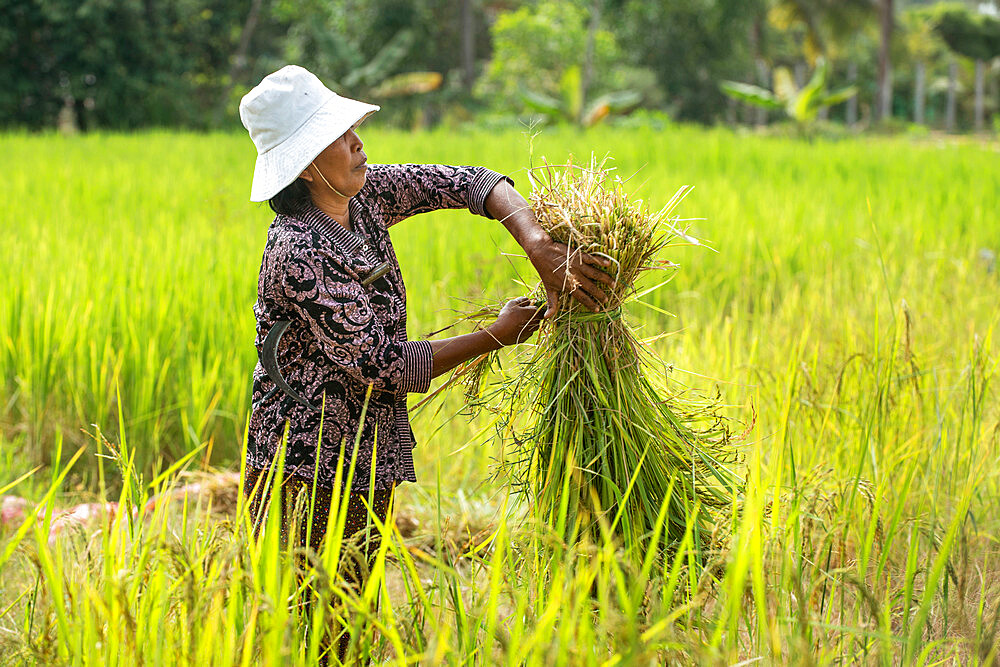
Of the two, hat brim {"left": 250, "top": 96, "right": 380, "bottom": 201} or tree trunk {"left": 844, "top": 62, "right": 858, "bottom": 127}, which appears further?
tree trunk {"left": 844, "top": 62, "right": 858, "bottom": 127}

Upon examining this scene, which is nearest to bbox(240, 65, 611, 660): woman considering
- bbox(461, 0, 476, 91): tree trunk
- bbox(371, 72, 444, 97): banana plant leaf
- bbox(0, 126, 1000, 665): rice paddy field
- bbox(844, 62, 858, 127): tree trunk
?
bbox(0, 126, 1000, 665): rice paddy field

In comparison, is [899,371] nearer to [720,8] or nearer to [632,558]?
[632,558]

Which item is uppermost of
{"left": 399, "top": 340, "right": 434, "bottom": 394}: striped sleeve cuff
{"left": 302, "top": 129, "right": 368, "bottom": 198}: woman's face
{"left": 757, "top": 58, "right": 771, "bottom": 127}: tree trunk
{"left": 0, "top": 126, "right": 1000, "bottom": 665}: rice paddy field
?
{"left": 757, "top": 58, "right": 771, "bottom": 127}: tree trunk

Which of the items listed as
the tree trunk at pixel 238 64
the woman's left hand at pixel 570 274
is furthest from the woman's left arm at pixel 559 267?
the tree trunk at pixel 238 64

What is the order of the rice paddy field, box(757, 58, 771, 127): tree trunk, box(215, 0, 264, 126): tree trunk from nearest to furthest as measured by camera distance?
the rice paddy field < box(215, 0, 264, 126): tree trunk < box(757, 58, 771, 127): tree trunk

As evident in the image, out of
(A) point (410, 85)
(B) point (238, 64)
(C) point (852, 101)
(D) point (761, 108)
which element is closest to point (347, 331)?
(A) point (410, 85)

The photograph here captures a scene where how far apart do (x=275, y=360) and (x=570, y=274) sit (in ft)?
1.67

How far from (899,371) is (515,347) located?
129cm

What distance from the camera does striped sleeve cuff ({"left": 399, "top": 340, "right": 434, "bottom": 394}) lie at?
4.81 ft

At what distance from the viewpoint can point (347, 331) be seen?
1.43 metres

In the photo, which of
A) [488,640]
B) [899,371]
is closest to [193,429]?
[488,640]

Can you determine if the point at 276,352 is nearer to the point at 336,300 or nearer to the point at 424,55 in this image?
the point at 336,300

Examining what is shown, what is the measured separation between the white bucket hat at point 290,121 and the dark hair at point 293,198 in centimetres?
5

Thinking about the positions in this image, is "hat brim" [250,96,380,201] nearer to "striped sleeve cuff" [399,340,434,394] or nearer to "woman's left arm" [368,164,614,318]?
"woman's left arm" [368,164,614,318]
